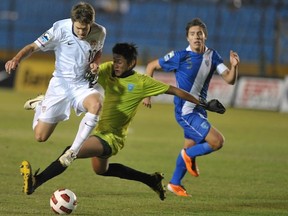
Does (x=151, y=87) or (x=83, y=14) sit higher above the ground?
(x=83, y=14)

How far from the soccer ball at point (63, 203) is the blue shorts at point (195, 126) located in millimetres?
2501

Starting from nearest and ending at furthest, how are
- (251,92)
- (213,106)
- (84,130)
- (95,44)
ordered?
(84,130) → (213,106) → (95,44) → (251,92)

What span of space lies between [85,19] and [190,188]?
274cm

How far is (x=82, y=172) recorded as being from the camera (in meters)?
11.5

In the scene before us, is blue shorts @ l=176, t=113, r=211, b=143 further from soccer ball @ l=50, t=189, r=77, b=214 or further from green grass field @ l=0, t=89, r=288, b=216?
soccer ball @ l=50, t=189, r=77, b=214

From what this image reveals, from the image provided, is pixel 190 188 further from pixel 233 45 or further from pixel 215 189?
pixel 233 45

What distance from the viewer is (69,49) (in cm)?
955

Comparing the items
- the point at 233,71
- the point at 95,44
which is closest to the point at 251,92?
the point at 233,71

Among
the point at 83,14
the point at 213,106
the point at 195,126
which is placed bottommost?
the point at 195,126

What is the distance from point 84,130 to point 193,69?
2181 mm

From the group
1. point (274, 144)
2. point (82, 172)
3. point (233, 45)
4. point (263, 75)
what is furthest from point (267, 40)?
point (82, 172)

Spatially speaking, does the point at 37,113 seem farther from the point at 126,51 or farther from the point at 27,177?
the point at 27,177

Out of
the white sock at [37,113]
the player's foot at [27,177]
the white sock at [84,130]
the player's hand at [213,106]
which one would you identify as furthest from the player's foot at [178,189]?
the player's foot at [27,177]

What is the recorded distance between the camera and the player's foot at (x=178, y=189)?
32.2 ft
